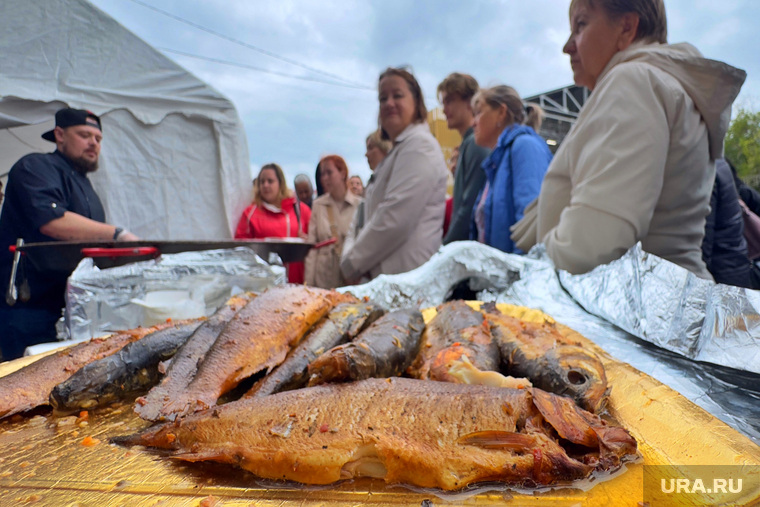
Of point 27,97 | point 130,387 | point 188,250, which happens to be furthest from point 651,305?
point 27,97

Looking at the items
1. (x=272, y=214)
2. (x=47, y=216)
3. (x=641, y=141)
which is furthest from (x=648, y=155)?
(x=272, y=214)

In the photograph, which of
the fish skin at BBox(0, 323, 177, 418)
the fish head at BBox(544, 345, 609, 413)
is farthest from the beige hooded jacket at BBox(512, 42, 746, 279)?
the fish skin at BBox(0, 323, 177, 418)

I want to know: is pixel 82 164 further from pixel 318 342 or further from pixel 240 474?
pixel 240 474

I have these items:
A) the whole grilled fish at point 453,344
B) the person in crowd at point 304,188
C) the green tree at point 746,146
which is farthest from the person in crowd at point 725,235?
the green tree at point 746,146

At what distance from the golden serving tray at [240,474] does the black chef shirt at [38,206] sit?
2.35m

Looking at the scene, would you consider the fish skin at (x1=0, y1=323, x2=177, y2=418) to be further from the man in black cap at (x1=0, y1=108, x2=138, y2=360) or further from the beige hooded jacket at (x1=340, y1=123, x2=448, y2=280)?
the beige hooded jacket at (x1=340, y1=123, x2=448, y2=280)

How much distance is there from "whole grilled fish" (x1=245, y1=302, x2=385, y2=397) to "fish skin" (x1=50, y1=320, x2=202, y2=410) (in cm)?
43

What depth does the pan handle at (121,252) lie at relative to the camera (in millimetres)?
2387

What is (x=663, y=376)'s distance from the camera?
1.43m

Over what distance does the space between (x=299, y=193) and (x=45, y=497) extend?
7.91 metres

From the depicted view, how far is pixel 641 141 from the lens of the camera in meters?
2.06

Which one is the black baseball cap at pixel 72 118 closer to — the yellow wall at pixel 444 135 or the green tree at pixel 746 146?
the yellow wall at pixel 444 135

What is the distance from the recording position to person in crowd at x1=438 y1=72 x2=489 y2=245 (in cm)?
415

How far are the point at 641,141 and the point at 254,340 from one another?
7.03ft
